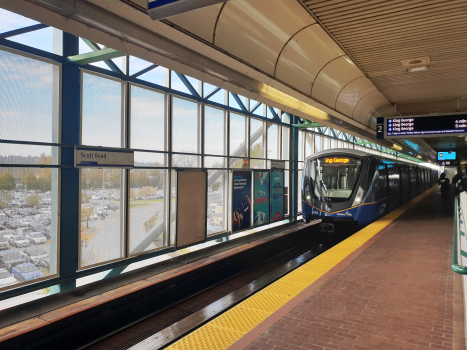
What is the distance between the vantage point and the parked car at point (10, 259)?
5.57 m

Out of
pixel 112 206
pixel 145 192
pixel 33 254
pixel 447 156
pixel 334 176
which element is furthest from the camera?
pixel 447 156

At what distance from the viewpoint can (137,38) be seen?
3637mm

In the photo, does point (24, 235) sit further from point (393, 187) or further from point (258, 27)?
point (393, 187)

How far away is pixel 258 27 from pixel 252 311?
3.91 meters

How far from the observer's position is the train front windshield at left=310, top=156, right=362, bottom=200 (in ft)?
35.1

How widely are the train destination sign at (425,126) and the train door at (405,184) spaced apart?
207 inches

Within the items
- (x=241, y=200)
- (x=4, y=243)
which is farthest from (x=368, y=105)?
(x=4, y=243)

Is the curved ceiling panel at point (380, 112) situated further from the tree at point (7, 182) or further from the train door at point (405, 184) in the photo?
A: the tree at point (7, 182)

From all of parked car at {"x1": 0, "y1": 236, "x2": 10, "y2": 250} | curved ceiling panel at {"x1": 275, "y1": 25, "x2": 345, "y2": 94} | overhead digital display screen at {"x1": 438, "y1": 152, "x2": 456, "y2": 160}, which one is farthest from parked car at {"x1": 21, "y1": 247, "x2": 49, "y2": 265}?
overhead digital display screen at {"x1": 438, "y1": 152, "x2": 456, "y2": 160}

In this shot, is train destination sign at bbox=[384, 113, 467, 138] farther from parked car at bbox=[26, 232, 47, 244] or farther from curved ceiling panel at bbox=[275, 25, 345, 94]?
parked car at bbox=[26, 232, 47, 244]

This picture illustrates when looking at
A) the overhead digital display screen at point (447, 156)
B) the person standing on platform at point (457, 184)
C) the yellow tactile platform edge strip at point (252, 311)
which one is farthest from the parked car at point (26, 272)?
the overhead digital display screen at point (447, 156)

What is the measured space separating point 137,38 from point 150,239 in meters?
5.47

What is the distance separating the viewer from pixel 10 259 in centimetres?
566

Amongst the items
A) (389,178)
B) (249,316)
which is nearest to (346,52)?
(249,316)
